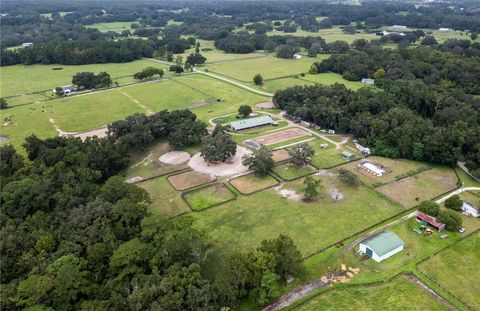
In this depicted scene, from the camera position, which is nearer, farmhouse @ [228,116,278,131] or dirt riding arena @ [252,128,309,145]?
dirt riding arena @ [252,128,309,145]

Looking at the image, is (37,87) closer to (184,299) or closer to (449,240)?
(184,299)

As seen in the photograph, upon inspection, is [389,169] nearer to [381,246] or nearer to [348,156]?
[348,156]

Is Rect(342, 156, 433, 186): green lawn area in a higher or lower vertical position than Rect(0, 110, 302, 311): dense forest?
lower

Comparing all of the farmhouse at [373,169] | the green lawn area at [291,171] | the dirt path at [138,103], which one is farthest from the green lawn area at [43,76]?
the farmhouse at [373,169]

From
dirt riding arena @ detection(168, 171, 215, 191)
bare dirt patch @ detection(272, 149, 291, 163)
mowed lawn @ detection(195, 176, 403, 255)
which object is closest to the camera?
mowed lawn @ detection(195, 176, 403, 255)

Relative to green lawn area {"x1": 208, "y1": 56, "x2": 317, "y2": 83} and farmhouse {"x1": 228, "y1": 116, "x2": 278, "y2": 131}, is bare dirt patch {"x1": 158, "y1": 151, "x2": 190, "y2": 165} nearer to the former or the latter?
farmhouse {"x1": 228, "y1": 116, "x2": 278, "y2": 131}

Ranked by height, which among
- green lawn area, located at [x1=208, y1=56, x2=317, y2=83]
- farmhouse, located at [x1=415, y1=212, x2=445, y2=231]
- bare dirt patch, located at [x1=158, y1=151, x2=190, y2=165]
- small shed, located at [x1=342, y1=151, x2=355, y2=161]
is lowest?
green lawn area, located at [x1=208, y1=56, x2=317, y2=83]

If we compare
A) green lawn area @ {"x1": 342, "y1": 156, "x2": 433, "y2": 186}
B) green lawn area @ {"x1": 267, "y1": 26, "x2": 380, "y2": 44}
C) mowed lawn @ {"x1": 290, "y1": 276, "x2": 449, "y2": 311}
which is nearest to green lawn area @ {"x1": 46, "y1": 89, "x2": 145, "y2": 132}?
green lawn area @ {"x1": 342, "y1": 156, "x2": 433, "y2": 186}
